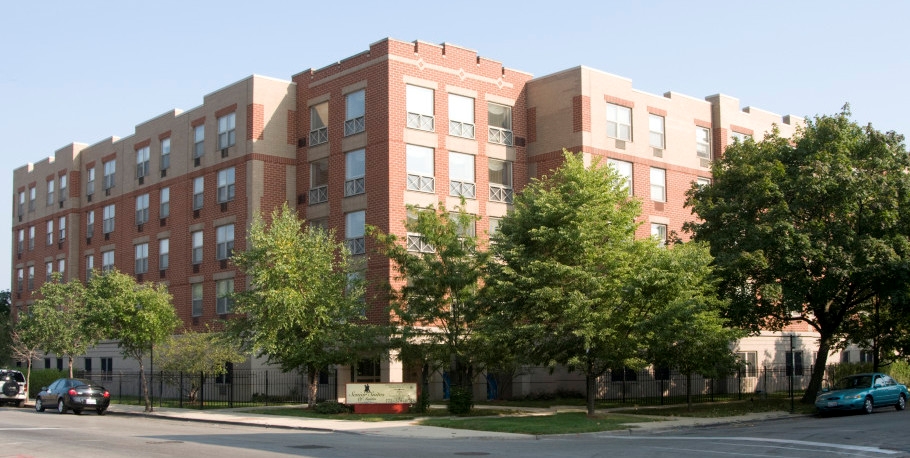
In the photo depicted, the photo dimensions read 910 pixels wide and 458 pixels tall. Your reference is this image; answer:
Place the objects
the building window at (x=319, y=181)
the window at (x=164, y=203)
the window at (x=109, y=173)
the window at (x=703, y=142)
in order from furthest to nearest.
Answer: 1. the window at (x=109, y=173)
2. the window at (x=164, y=203)
3. the window at (x=703, y=142)
4. the building window at (x=319, y=181)

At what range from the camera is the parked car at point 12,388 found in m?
41.8

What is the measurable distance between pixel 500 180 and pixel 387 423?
17.7 meters

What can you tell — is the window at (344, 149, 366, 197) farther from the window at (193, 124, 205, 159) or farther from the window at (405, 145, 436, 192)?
the window at (193, 124, 205, 159)

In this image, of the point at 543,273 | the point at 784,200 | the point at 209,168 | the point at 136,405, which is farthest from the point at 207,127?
the point at 784,200

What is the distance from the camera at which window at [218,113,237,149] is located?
4622 centimetres

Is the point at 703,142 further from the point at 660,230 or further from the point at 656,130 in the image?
the point at 660,230

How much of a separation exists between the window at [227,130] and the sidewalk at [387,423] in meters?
14.6

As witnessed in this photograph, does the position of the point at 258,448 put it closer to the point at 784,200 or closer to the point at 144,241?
the point at 784,200

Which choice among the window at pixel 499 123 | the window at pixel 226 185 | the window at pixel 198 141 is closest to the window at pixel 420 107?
the window at pixel 499 123

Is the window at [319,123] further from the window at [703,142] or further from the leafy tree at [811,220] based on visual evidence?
the window at [703,142]

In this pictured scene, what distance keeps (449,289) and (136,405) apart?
1692 cm

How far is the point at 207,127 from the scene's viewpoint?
48.1m

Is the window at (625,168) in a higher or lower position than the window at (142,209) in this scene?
higher

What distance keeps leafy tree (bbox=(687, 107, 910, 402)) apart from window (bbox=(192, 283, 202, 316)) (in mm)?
25603
